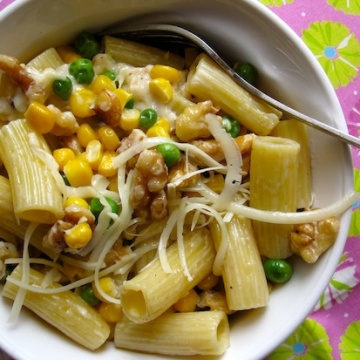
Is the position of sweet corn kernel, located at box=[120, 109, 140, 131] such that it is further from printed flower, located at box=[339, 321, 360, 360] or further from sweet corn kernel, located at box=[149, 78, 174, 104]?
printed flower, located at box=[339, 321, 360, 360]

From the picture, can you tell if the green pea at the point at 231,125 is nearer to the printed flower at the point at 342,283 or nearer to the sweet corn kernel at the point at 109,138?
the sweet corn kernel at the point at 109,138

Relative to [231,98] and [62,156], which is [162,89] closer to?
[231,98]

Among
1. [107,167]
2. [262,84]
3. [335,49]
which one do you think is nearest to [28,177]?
[107,167]

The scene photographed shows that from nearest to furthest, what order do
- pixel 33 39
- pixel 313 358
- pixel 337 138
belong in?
pixel 337 138 < pixel 33 39 < pixel 313 358

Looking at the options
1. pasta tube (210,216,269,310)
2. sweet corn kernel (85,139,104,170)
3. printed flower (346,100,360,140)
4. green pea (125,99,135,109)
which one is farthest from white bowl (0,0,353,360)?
printed flower (346,100,360,140)

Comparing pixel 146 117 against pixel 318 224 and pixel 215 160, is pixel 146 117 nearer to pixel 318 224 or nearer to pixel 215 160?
pixel 215 160

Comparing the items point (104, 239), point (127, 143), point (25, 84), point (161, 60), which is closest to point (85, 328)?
point (104, 239)
